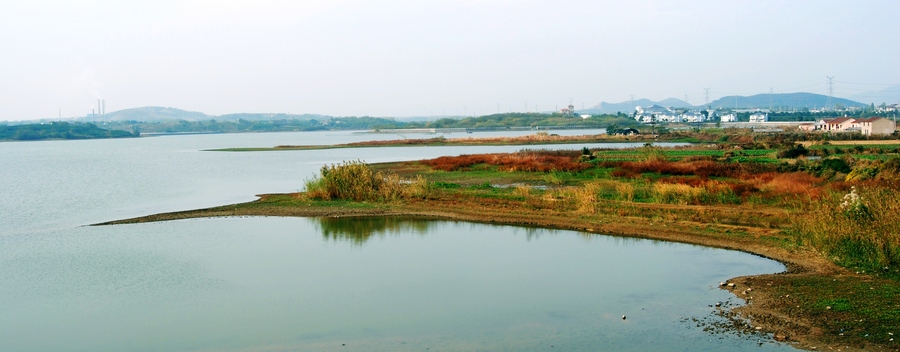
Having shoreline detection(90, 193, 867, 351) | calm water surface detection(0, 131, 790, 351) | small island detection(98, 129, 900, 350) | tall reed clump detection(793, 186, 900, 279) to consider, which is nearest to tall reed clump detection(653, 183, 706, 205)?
small island detection(98, 129, 900, 350)

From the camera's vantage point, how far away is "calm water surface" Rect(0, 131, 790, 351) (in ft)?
A: 38.3

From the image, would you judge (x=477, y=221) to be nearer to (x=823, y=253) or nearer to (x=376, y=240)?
(x=376, y=240)

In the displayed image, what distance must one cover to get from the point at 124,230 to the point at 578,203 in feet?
43.8

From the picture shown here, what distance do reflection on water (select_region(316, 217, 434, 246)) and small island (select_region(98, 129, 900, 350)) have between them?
0.83 metres

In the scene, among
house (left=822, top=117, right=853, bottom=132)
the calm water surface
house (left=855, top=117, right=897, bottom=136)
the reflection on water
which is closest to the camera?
the calm water surface

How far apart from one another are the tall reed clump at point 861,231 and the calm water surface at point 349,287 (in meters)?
1.16

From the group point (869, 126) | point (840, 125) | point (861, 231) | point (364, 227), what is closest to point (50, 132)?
point (840, 125)

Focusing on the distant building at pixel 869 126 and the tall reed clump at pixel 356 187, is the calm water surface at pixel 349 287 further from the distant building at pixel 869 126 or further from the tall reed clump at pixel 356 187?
the distant building at pixel 869 126

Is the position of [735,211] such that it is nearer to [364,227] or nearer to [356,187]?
[364,227]

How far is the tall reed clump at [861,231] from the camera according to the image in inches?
536

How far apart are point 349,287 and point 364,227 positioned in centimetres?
769

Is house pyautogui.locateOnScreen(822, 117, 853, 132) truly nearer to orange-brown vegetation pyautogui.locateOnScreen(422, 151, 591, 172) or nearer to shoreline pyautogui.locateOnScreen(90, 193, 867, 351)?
orange-brown vegetation pyautogui.locateOnScreen(422, 151, 591, 172)

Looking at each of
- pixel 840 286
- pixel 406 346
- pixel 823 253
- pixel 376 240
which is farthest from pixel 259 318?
pixel 823 253

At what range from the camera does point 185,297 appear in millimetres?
14352
